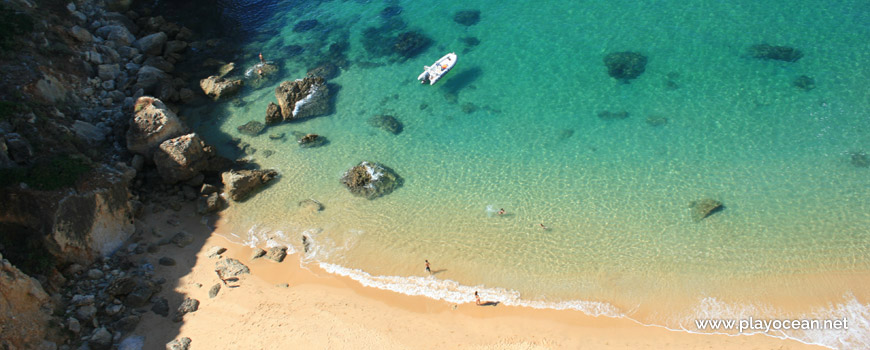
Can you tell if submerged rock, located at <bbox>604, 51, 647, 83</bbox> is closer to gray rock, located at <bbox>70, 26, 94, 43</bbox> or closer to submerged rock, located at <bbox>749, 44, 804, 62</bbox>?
submerged rock, located at <bbox>749, 44, 804, 62</bbox>

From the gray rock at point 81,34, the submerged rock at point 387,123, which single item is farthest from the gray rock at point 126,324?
the gray rock at point 81,34

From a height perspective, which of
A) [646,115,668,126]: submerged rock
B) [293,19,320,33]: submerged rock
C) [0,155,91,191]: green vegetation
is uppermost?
[0,155,91,191]: green vegetation

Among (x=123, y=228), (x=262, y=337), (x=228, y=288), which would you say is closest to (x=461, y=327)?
(x=262, y=337)

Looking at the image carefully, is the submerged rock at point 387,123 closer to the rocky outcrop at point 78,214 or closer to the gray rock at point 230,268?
the gray rock at point 230,268

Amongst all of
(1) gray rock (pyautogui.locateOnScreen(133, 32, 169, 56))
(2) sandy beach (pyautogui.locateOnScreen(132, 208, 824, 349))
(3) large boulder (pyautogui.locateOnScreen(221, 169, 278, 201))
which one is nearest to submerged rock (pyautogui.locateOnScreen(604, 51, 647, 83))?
(2) sandy beach (pyautogui.locateOnScreen(132, 208, 824, 349))

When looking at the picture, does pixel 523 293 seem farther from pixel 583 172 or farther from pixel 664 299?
pixel 583 172

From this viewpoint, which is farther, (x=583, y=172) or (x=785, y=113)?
(x=785, y=113)

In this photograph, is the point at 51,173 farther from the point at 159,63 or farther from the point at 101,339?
the point at 159,63
